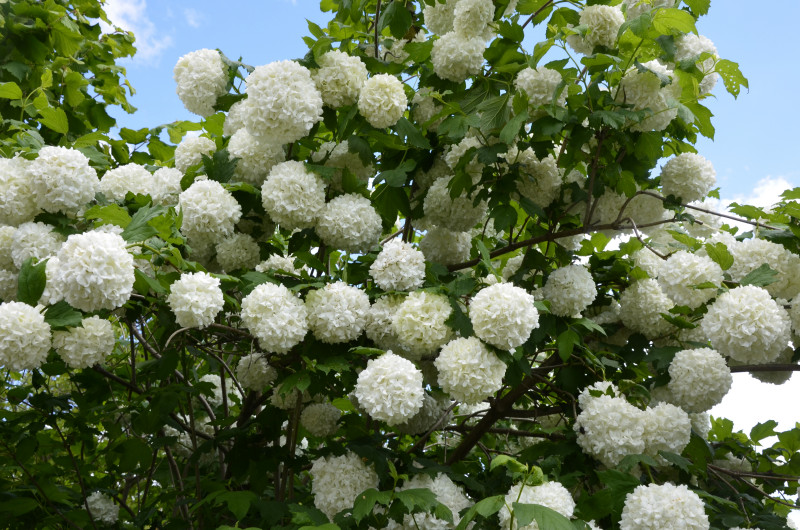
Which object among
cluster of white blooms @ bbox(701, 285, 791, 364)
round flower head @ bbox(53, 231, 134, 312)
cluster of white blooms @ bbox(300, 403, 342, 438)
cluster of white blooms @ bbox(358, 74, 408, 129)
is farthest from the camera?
cluster of white blooms @ bbox(300, 403, 342, 438)

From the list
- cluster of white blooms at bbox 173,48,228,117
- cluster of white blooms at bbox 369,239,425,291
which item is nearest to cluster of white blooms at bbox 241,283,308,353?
cluster of white blooms at bbox 369,239,425,291

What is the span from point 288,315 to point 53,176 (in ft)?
3.71

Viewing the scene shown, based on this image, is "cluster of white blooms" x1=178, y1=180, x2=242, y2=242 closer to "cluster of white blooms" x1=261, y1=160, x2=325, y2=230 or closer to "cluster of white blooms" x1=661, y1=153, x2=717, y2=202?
"cluster of white blooms" x1=261, y1=160, x2=325, y2=230

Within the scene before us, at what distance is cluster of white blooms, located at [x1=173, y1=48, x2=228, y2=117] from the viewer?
11.9 ft

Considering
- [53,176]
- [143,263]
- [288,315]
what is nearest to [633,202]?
[288,315]

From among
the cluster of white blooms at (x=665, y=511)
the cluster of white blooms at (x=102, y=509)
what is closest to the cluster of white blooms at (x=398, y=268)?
the cluster of white blooms at (x=665, y=511)

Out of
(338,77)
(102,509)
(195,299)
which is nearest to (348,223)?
(338,77)

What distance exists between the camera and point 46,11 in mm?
4934

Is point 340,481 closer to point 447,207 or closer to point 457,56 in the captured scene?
Answer: point 447,207

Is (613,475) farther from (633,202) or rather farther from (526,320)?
(633,202)

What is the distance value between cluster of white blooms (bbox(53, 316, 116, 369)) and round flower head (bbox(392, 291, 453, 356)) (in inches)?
46.4

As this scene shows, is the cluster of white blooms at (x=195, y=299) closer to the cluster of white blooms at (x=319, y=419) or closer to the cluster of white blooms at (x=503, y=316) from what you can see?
the cluster of white blooms at (x=503, y=316)

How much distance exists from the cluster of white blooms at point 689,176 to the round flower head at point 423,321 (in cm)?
155

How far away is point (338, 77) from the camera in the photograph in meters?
3.38
